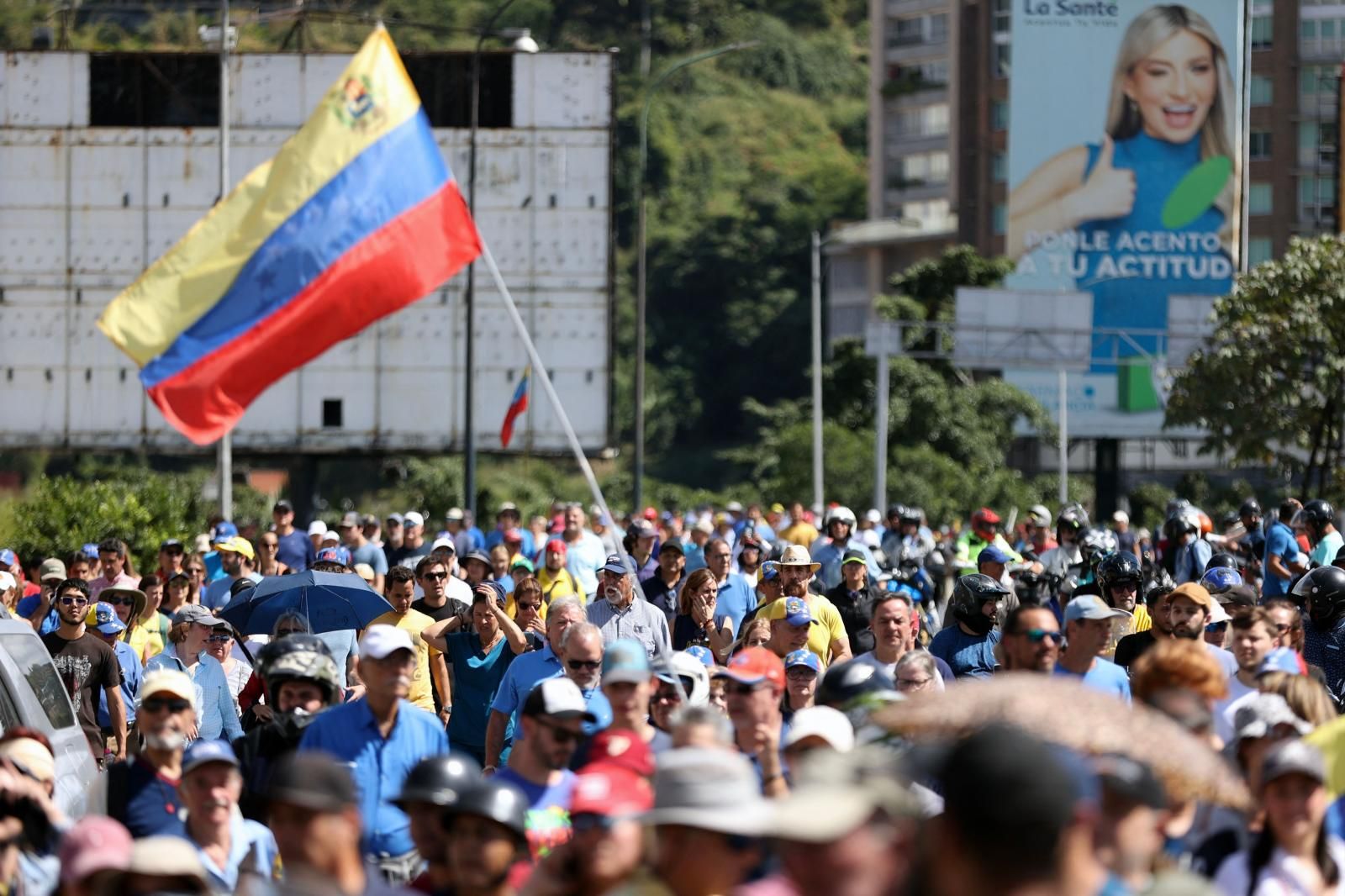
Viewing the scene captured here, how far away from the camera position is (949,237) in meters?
88.2

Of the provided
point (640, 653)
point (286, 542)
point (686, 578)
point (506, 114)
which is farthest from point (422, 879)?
point (506, 114)

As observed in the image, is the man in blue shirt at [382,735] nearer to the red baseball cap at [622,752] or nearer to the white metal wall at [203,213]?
the red baseball cap at [622,752]

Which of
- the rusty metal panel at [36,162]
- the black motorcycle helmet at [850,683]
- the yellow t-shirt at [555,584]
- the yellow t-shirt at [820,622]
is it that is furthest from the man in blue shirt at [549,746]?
the rusty metal panel at [36,162]

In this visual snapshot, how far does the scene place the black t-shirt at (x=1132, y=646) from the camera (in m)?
10.2

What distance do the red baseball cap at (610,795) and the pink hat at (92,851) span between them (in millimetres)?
1131

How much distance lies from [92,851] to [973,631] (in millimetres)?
6078

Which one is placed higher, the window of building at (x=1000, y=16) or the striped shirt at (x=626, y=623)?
the window of building at (x=1000, y=16)

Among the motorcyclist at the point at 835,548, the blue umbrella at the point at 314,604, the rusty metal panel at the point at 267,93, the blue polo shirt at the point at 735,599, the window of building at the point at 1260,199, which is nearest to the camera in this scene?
the blue umbrella at the point at 314,604

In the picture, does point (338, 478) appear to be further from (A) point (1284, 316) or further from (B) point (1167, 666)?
(B) point (1167, 666)

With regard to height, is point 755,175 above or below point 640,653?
above

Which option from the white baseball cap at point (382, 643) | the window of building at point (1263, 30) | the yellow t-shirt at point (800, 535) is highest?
the window of building at point (1263, 30)

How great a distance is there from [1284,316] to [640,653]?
26823 millimetres

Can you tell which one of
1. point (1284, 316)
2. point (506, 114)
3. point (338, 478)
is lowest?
point (338, 478)

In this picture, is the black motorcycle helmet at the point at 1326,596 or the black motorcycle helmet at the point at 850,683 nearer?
the black motorcycle helmet at the point at 850,683
